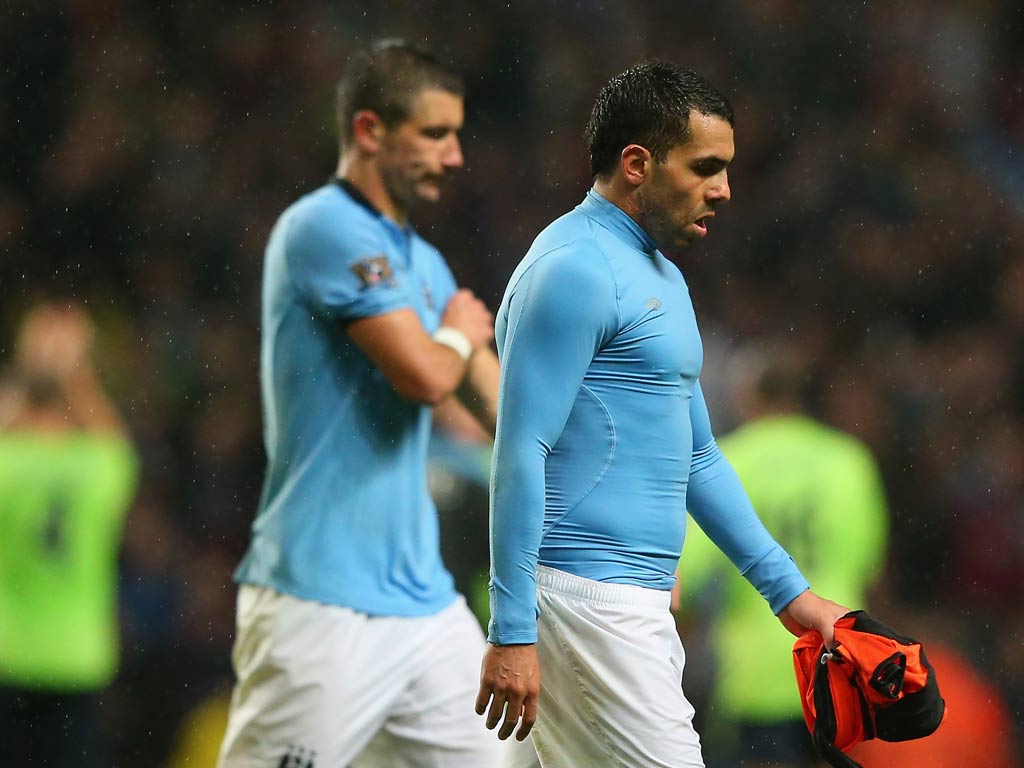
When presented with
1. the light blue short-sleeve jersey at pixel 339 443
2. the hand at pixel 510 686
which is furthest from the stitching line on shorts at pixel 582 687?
the light blue short-sleeve jersey at pixel 339 443

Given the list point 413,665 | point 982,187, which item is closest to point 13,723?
point 413,665

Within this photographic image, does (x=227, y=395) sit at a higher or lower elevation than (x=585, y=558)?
lower

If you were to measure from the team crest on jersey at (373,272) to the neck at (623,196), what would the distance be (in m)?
0.84

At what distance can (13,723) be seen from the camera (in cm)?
399

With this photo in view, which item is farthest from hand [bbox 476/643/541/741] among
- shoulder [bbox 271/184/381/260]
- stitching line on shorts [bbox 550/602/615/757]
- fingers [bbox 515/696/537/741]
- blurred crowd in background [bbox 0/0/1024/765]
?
blurred crowd in background [bbox 0/0/1024/765]

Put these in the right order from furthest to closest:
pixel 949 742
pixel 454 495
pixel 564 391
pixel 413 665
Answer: pixel 454 495
pixel 949 742
pixel 413 665
pixel 564 391

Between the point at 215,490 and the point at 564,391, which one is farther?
the point at 215,490

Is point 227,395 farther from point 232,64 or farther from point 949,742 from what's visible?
point 949,742

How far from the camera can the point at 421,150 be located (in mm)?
3291

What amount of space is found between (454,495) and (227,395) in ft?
4.93

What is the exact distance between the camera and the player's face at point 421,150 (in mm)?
3268

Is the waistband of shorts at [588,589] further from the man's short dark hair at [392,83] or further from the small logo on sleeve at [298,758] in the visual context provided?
the man's short dark hair at [392,83]

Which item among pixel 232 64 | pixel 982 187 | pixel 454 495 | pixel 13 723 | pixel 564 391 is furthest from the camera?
pixel 232 64

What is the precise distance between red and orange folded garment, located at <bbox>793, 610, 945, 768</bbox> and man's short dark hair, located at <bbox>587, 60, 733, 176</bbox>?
0.74m
